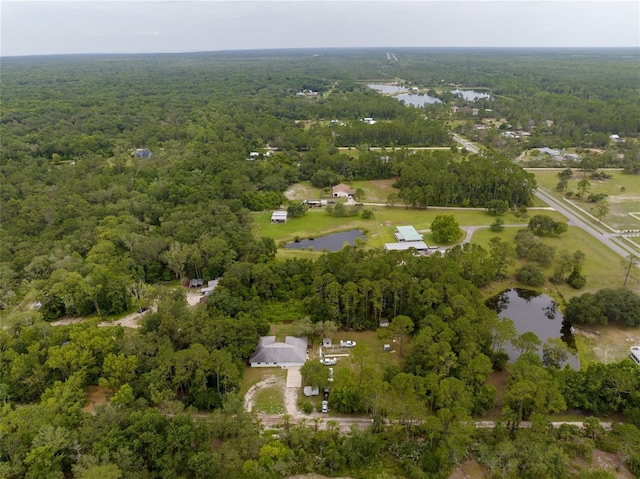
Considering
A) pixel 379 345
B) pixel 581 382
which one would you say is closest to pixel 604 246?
pixel 581 382

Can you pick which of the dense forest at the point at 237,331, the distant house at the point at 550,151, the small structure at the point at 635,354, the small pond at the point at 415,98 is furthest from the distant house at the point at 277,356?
the small pond at the point at 415,98

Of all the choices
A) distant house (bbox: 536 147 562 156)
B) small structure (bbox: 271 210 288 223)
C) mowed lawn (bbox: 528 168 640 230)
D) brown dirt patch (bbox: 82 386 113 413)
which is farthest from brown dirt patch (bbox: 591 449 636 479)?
distant house (bbox: 536 147 562 156)

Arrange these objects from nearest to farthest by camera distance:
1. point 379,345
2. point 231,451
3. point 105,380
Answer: point 231,451, point 105,380, point 379,345

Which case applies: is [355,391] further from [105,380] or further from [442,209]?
[442,209]

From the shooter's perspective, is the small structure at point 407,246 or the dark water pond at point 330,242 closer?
the small structure at point 407,246

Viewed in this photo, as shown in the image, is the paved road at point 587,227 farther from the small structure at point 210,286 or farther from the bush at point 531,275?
the small structure at point 210,286

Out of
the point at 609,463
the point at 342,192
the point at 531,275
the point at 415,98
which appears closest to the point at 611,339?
the point at 531,275

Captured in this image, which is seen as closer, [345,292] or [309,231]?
[345,292]
